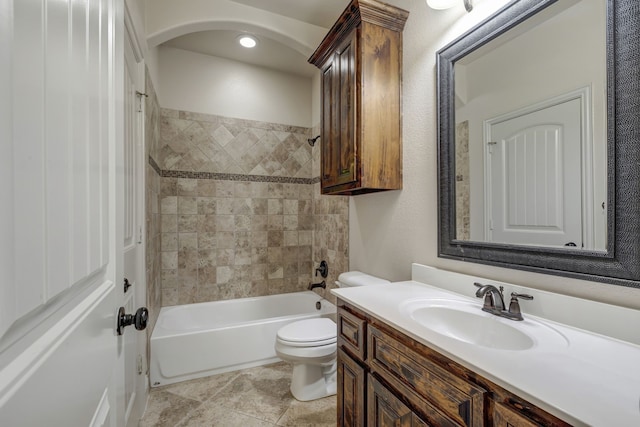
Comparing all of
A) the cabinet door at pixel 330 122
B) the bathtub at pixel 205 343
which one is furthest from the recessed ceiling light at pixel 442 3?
the bathtub at pixel 205 343

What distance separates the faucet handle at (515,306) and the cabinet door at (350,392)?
0.62 meters

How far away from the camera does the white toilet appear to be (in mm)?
1854

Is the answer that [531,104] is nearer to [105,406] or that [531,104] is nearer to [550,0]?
[550,0]

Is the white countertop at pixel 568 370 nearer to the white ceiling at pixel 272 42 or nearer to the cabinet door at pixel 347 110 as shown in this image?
the cabinet door at pixel 347 110

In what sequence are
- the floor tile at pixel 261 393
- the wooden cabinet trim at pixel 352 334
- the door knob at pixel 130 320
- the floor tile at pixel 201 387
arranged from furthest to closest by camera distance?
1. the floor tile at pixel 201 387
2. the floor tile at pixel 261 393
3. the wooden cabinet trim at pixel 352 334
4. the door knob at pixel 130 320

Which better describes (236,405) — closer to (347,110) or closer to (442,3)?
Answer: (347,110)

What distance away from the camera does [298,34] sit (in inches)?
93.4

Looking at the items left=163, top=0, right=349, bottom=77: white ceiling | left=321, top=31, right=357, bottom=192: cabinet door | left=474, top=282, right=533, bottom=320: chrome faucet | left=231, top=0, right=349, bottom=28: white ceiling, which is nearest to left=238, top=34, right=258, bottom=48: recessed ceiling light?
left=163, top=0, right=349, bottom=77: white ceiling

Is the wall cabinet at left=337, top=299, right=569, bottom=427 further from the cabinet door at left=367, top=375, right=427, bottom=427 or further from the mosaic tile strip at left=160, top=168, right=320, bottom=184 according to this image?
the mosaic tile strip at left=160, top=168, right=320, bottom=184

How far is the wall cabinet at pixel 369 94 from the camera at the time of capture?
66.0 inches

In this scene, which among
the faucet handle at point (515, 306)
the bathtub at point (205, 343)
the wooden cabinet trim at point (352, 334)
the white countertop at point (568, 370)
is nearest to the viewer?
the white countertop at point (568, 370)

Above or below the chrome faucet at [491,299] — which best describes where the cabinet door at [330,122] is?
above

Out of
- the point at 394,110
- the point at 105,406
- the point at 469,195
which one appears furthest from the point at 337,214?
the point at 105,406

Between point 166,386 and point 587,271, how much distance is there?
8.42 feet
